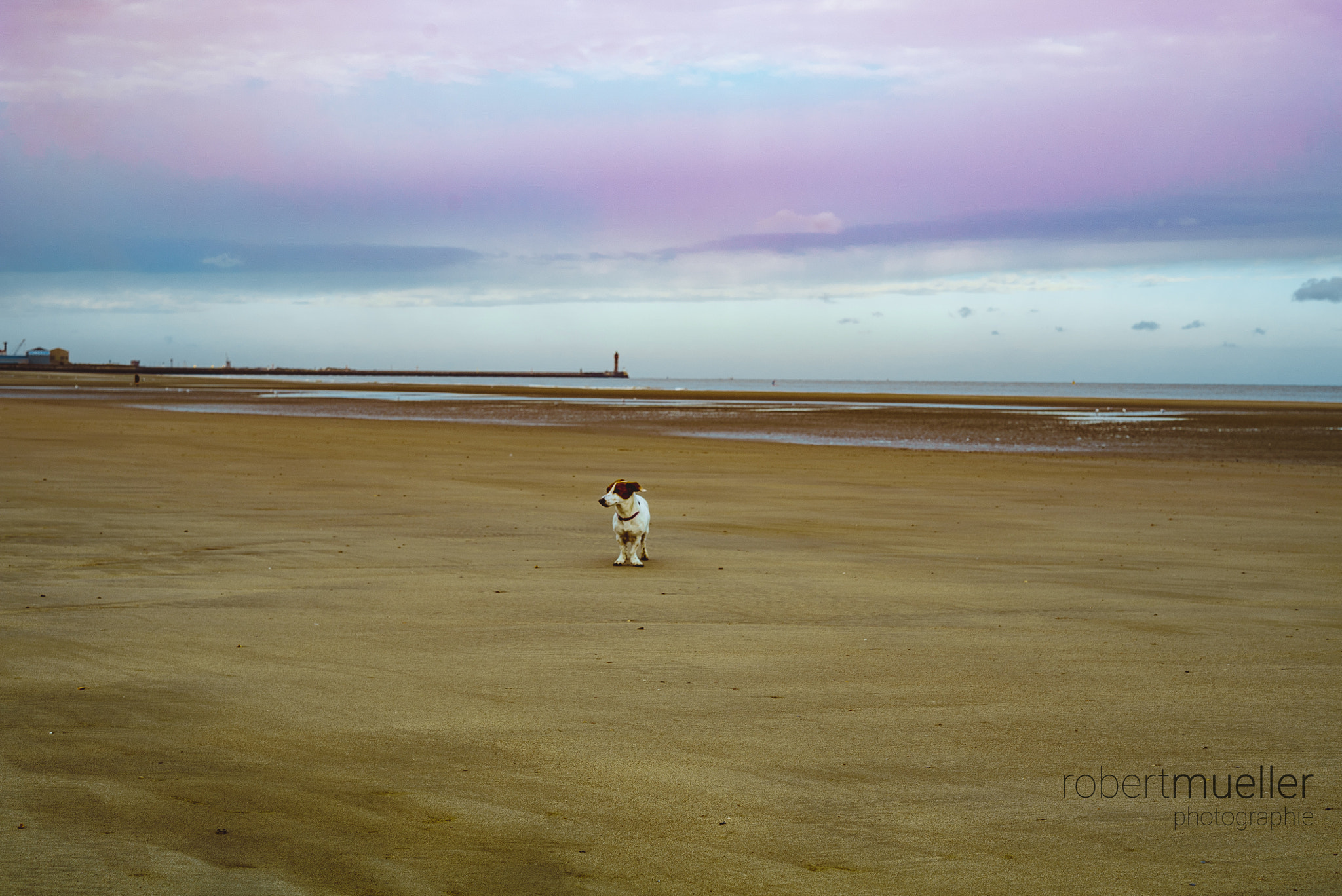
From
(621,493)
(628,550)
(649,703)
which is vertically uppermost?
(621,493)

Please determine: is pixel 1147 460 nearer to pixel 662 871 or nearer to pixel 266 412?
pixel 662 871

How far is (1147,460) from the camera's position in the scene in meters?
27.0

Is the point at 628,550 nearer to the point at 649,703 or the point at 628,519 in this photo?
the point at 628,519

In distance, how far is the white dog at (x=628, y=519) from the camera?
1043 centimetres

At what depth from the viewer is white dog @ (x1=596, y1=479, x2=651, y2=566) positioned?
10.4 m

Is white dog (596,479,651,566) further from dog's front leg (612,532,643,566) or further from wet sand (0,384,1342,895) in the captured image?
wet sand (0,384,1342,895)

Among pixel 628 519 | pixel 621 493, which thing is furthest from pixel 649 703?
pixel 621 493

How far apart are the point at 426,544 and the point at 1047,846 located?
28.5 ft

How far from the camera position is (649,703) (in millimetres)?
5953

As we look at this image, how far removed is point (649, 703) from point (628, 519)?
4.56 meters

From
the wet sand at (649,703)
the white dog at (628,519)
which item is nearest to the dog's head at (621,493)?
the white dog at (628,519)

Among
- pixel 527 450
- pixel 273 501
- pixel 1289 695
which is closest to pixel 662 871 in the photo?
pixel 1289 695

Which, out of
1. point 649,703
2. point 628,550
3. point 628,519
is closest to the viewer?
point 649,703

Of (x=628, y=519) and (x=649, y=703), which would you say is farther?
(x=628, y=519)
